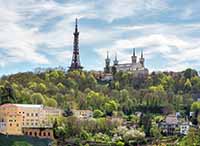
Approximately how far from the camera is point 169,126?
26.0m

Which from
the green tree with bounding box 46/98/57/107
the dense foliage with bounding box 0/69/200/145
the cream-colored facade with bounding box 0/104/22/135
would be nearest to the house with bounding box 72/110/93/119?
the dense foliage with bounding box 0/69/200/145

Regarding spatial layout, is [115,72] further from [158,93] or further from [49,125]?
[49,125]

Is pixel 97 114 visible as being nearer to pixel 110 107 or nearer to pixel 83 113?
pixel 83 113

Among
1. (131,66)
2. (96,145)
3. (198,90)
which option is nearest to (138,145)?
(96,145)

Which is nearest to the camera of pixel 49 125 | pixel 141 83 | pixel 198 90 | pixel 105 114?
pixel 49 125

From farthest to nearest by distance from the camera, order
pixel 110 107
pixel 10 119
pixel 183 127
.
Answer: pixel 110 107 < pixel 10 119 < pixel 183 127

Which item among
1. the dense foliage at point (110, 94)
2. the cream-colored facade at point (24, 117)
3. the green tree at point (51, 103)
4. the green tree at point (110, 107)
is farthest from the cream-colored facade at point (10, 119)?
the green tree at point (110, 107)

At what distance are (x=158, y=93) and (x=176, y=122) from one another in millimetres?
5685

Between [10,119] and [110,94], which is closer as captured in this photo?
[10,119]

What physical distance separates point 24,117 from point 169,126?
22.3 feet

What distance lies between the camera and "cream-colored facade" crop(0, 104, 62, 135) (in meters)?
25.7

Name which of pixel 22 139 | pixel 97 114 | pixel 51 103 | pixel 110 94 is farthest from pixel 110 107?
pixel 22 139

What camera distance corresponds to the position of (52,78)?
36.2 m

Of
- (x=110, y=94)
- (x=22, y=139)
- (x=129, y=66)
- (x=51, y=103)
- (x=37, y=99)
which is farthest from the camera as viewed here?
(x=129, y=66)
